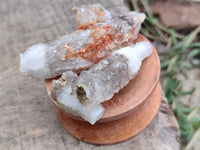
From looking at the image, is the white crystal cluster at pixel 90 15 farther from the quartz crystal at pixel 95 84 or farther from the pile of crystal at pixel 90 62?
the quartz crystal at pixel 95 84

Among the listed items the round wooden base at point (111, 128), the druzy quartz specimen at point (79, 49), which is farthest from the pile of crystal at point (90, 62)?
the round wooden base at point (111, 128)

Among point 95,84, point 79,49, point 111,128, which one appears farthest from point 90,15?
point 111,128

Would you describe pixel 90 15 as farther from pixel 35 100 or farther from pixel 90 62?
pixel 35 100

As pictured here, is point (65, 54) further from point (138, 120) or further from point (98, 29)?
point (138, 120)

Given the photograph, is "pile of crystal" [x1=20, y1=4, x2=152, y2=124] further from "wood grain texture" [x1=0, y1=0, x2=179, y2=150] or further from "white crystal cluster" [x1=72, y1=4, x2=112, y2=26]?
"wood grain texture" [x1=0, y1=0, x2=179, y2=150]

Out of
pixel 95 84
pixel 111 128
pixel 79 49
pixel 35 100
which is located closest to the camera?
pixel 95 84

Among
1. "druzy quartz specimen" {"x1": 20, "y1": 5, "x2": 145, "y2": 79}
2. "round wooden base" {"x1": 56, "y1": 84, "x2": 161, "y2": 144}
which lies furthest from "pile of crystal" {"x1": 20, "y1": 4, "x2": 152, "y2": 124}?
"round wooden base" {"x1": 56, "y1": 84, "x2": 161, "y2": 144}

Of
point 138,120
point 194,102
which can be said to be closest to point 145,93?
point 138,120
